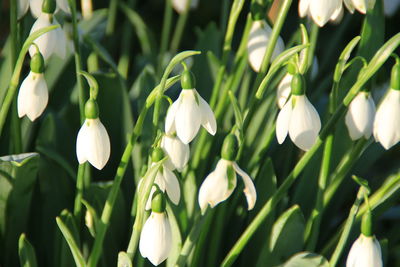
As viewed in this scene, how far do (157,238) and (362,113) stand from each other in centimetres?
40

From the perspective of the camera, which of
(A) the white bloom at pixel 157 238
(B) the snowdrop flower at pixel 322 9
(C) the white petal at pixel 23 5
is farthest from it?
(C) the white petal at pixel 23 5

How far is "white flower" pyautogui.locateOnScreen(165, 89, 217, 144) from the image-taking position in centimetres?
92

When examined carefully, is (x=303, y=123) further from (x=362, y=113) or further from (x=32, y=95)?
(x=32, y=95)

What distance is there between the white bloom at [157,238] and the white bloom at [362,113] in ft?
1.18

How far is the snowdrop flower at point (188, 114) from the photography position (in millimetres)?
922

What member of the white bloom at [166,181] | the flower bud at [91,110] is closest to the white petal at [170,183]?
the white bloom at [166,181]

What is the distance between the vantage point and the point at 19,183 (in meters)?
1.16

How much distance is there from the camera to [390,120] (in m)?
0.96

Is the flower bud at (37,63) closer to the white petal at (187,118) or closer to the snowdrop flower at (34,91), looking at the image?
the snowdrop flower at (34,91)

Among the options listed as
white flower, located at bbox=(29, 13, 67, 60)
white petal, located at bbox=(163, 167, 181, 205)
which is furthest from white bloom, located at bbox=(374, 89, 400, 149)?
white flower, located at bbox=(29, 13, 67, 60)

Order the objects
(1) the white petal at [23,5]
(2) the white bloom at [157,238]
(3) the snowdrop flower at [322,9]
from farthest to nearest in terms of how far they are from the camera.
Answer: (1) the white petal at [23,5] → (3) the snowdrop flower at [322,9] → (2) the white bloom at [157,238]

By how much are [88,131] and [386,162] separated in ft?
5.43

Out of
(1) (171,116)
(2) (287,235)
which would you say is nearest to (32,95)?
(1) (171,116)

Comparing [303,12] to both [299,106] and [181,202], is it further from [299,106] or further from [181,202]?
[181,202]
